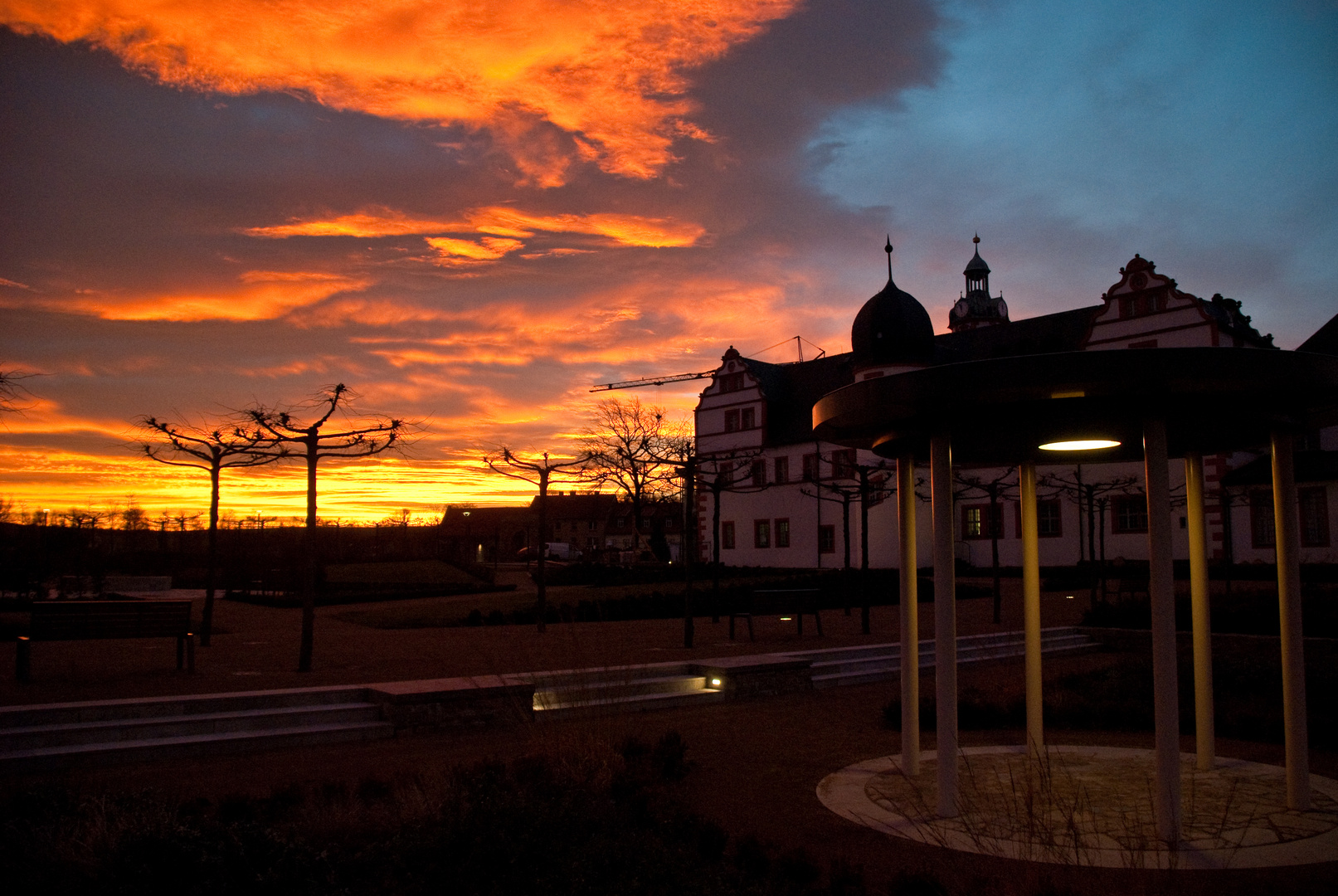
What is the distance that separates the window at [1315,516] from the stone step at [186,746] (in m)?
Answer: 31.5

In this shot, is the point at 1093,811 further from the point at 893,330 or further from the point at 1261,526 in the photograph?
the point at 893,330

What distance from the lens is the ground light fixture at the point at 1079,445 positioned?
7.92m

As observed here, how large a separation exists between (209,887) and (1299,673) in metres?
6.86

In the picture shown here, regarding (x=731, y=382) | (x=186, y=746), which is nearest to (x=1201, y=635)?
(x=186, y=746)

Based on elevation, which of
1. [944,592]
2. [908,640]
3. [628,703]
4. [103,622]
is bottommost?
[628,703]

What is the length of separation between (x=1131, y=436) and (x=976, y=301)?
191ft

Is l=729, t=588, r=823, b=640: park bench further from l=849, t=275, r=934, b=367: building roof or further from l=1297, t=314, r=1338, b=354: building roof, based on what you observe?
l=1297, t=314, r=1338, b=354: building roof

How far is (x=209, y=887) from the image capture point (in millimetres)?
4535

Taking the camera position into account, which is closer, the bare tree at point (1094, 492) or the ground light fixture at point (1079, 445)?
the ground light fixture at point (1079, 445)

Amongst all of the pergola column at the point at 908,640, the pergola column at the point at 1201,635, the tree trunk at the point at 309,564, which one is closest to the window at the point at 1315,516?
the pergola column at the point at 1201,635

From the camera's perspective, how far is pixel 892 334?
39656 mm

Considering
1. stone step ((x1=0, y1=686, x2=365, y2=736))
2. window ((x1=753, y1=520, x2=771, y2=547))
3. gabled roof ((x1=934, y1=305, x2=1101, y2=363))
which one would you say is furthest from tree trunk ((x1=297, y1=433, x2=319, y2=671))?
window ((x1=753, y1=520, x2=771, y2=547))

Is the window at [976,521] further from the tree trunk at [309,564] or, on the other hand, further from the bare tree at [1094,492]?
the tree trunk at [309,564]

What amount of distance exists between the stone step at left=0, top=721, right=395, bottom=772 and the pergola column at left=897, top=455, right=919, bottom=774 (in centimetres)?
461
